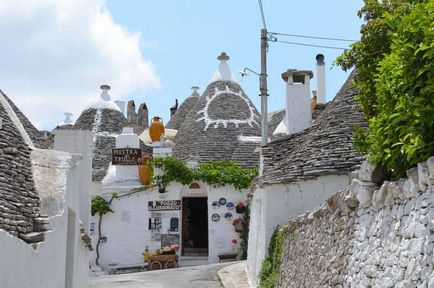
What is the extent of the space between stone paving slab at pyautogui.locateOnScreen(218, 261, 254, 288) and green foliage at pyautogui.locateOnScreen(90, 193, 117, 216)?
5389mm

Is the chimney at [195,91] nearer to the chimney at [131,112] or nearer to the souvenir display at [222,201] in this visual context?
the chimney at [131,112]

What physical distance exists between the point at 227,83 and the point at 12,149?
19.3 meters

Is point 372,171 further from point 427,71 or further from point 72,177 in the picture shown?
point 72,177

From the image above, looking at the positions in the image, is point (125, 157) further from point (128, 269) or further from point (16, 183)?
point (16, 183)

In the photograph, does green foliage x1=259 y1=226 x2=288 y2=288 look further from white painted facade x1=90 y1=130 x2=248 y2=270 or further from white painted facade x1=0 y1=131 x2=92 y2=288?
white painted facade x1=90 y1=130 x2=248 y2=270

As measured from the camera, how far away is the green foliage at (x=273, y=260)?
39.0ft

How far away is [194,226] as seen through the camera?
23938 millimetres

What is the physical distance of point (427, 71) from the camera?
5.14 metres

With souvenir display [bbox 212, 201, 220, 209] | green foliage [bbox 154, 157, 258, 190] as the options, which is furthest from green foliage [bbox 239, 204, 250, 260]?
green foliage [bbox 154, 157, 258, 190]

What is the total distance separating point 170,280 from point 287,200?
15.2 ft

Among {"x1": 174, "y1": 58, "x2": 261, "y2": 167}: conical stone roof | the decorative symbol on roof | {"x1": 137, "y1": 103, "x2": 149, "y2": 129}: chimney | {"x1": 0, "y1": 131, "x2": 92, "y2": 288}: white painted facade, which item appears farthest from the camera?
{"x1": 137, "y1": 103, "x2": 149, "y2": 129}: chimney

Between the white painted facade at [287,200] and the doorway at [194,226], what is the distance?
797cm

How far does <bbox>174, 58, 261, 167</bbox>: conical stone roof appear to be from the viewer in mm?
24875

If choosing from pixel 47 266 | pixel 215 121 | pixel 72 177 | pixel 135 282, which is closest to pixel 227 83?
pixel 215 121
